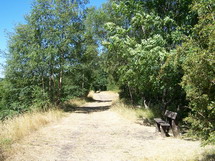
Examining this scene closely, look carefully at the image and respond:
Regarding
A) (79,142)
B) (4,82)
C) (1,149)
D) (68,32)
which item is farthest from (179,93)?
(4,82)

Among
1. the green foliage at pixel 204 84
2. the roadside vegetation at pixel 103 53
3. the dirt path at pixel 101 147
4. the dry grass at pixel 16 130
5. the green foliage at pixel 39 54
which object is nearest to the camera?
the green foliage at pixel 204 84

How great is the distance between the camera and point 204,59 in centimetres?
409

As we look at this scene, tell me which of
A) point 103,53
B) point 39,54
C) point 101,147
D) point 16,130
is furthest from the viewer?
point 103,53

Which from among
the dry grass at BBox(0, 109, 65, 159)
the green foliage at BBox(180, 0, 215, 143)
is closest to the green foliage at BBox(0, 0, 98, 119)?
the dry grass at BBox(0, 109, 65, 159)

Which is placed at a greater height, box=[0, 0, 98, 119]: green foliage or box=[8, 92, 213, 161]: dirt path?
box=[0, 0, 98, 119]: green foliage

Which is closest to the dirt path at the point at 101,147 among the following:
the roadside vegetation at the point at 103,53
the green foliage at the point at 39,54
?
the roadside vegetation at the point at 103,53

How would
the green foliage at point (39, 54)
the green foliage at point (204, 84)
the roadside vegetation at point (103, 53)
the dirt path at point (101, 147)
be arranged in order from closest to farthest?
the green foliage at point (204, 84)
the dirt path at point (101, 147)
the roadside vegetation at point (103, 53)
the green foliage at point (39, 54)

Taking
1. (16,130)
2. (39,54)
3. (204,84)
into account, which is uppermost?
(39,54)

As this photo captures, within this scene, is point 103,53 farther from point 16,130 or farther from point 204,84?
point 204,84

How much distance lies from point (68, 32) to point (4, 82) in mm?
6139

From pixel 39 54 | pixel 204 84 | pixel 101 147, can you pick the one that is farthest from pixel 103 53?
pixel 204 84

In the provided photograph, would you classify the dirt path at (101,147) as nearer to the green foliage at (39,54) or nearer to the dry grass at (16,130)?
the dry grass at (16,130)

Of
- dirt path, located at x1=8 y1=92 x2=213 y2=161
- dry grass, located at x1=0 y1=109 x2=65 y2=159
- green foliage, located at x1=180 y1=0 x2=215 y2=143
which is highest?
green foliage, located at x1=180 y1=0 x2=215 y2=143

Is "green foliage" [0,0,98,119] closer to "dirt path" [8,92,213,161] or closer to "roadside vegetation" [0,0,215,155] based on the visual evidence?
"roadside vegetation" [0,0,215,155]
